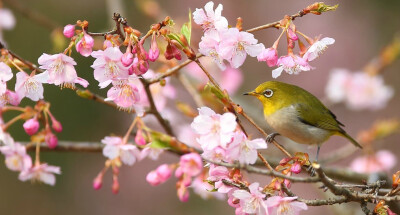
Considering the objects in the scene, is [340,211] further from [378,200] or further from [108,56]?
[108,56]

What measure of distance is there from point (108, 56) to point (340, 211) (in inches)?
97.4

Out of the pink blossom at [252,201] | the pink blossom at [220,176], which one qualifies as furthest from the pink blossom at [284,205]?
the pink blossom at [220,176]

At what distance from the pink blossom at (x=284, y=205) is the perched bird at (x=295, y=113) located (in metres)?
0.96

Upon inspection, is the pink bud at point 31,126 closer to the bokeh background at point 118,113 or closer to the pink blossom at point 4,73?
the pink blossom at point 4,73

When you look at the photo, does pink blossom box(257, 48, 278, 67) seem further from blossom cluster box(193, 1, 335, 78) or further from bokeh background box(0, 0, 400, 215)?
bokeh background box(0, 0, 400, 215)

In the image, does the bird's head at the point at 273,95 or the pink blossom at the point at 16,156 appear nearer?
the pink blossom at the point at 16,156

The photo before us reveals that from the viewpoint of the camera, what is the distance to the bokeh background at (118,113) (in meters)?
7.46

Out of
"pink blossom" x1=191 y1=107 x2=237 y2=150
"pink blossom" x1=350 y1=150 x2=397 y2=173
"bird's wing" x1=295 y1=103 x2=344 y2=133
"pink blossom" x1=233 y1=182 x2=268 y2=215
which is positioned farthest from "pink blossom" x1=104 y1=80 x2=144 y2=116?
"pink blossom" x1=350 y1=150 x2=397 y2=173

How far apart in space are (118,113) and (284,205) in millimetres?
6273

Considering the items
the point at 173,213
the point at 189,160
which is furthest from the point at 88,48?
the point at 173,213

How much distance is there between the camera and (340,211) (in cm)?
370

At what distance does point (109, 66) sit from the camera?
1.82 metres

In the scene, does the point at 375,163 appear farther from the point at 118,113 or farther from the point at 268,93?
the point at 118,113

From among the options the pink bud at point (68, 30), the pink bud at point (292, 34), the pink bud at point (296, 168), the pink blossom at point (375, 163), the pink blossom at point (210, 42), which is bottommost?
the pink bud at point (296, 168)
